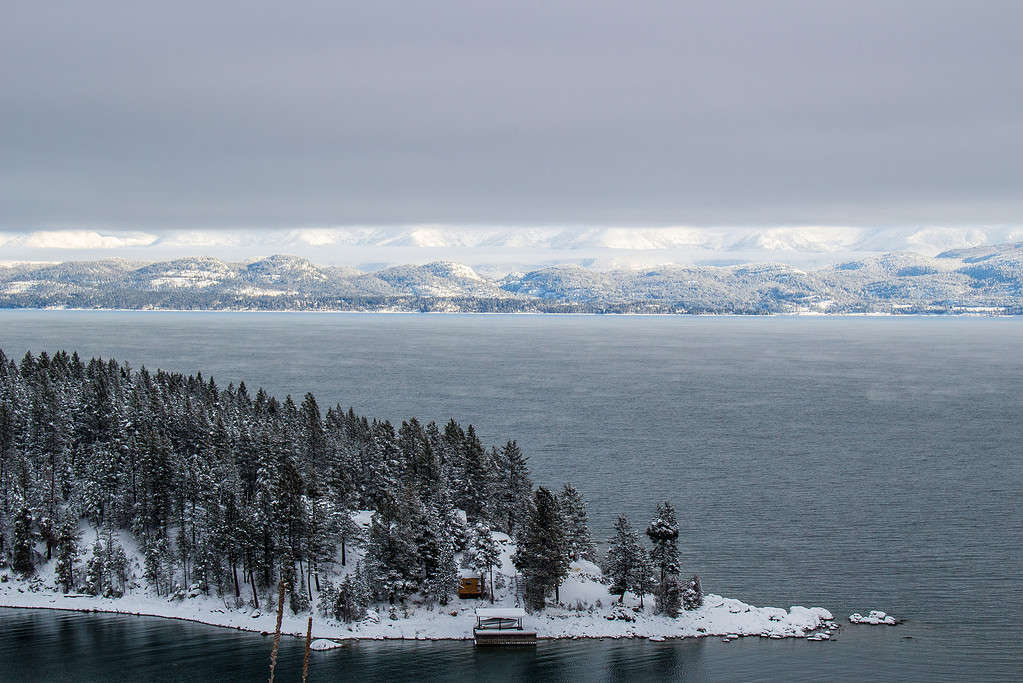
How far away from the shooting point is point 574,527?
73.5m

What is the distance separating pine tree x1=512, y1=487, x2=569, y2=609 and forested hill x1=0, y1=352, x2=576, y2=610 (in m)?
3.77

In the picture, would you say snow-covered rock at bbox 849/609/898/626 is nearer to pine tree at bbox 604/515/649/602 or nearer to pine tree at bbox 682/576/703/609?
pine tree at bbox 682/576/703/609

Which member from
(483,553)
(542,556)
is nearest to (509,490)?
(483,553)

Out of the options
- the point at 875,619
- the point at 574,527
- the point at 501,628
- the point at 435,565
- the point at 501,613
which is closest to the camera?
the point at 501,628

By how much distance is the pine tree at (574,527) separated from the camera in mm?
72438

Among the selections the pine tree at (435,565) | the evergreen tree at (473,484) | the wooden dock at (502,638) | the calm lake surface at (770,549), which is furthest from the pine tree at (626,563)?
the evergreen tree at (473,484)

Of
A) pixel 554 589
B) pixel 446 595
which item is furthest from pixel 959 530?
pixel 446 595

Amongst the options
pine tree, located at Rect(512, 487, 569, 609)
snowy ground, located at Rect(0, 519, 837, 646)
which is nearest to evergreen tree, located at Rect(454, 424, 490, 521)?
snowy ground, located at Rect(0, 519, 837, 646)

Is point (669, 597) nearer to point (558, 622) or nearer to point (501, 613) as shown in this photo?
point (558, 622)

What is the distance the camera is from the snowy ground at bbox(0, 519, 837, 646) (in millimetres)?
66375

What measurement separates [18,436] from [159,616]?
34.5 metres

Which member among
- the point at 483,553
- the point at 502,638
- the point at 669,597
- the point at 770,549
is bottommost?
the point at 502,638

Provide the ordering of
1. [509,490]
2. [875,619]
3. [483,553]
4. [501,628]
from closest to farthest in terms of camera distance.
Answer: [501,628]
[875,619]
[483,553]
[509,490]

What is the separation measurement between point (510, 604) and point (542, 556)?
5147 millimetres
